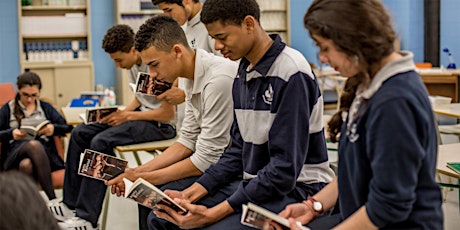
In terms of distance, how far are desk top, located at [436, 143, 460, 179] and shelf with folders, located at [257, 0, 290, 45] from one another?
6.40m

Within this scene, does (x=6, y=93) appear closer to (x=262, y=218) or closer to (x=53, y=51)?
→ (x=53, y=51)

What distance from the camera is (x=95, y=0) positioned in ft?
28.1

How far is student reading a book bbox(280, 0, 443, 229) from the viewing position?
4.83 feet

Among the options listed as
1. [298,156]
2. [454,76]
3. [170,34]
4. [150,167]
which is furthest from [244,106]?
[454,76]

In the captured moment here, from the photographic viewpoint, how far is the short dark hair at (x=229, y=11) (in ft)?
7.70

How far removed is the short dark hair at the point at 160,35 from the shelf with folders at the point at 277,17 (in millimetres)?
6472

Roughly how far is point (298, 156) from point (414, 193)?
2.21 ft

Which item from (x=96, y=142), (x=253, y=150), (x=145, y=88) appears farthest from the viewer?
(x=96, y=142)

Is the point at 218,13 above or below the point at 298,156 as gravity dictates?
above

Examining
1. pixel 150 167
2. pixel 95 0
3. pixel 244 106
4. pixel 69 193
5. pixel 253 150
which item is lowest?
pixel 69 193

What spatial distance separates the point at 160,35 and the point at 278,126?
931 millimetres

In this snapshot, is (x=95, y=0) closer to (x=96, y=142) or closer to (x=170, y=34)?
(x=96, y=142)

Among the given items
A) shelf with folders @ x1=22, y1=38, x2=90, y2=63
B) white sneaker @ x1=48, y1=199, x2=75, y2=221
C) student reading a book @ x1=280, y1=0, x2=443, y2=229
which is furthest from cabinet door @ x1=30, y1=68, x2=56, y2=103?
student reading a book @ x1=280, y1=0, x2=443, y2=229

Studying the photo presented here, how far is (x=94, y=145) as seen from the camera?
12.3 ft
